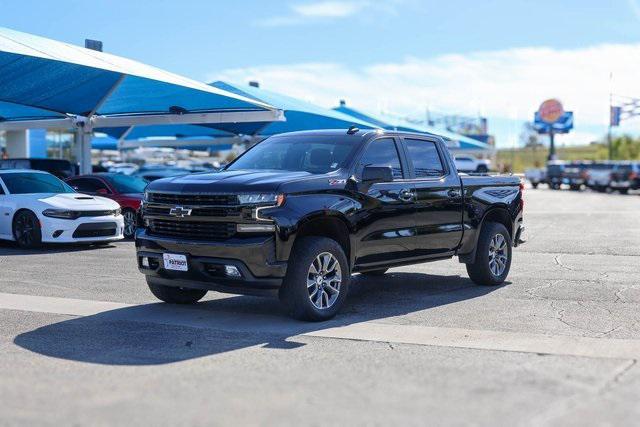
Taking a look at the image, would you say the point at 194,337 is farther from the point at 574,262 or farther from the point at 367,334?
the point at 574,262

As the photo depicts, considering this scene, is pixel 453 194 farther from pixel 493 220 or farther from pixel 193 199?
pixel 193 199

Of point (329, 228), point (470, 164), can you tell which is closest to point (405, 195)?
point (329, 228)

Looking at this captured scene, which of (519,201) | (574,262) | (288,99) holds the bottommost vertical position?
(574,262)

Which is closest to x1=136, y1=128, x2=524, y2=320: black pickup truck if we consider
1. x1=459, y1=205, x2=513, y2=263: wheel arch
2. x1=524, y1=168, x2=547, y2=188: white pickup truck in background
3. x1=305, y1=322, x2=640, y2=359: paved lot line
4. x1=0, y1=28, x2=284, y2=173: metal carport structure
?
x1=459, y1=205, x2=513, y2=263: wheel arch

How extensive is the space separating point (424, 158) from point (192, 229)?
304cm

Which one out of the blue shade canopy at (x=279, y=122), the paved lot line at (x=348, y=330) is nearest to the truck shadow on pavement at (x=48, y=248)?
the paved lot line at (x=348, y=330)

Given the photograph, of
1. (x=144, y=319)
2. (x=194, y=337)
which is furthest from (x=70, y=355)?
(x=144, y=319)

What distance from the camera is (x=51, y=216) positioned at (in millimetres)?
14555

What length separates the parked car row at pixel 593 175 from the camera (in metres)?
46.5

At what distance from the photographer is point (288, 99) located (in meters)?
28.0

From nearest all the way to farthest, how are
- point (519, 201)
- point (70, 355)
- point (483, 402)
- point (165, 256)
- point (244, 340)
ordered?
point (483, 402) → point (70, 355) → point (244, 340) → point (165, 256) → point (519, 201)

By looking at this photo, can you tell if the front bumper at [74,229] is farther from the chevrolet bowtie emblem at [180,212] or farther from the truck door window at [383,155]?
the truck door window at [383,155]

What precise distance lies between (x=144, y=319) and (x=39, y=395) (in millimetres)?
2833

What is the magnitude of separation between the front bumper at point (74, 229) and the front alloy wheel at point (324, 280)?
7.59m
